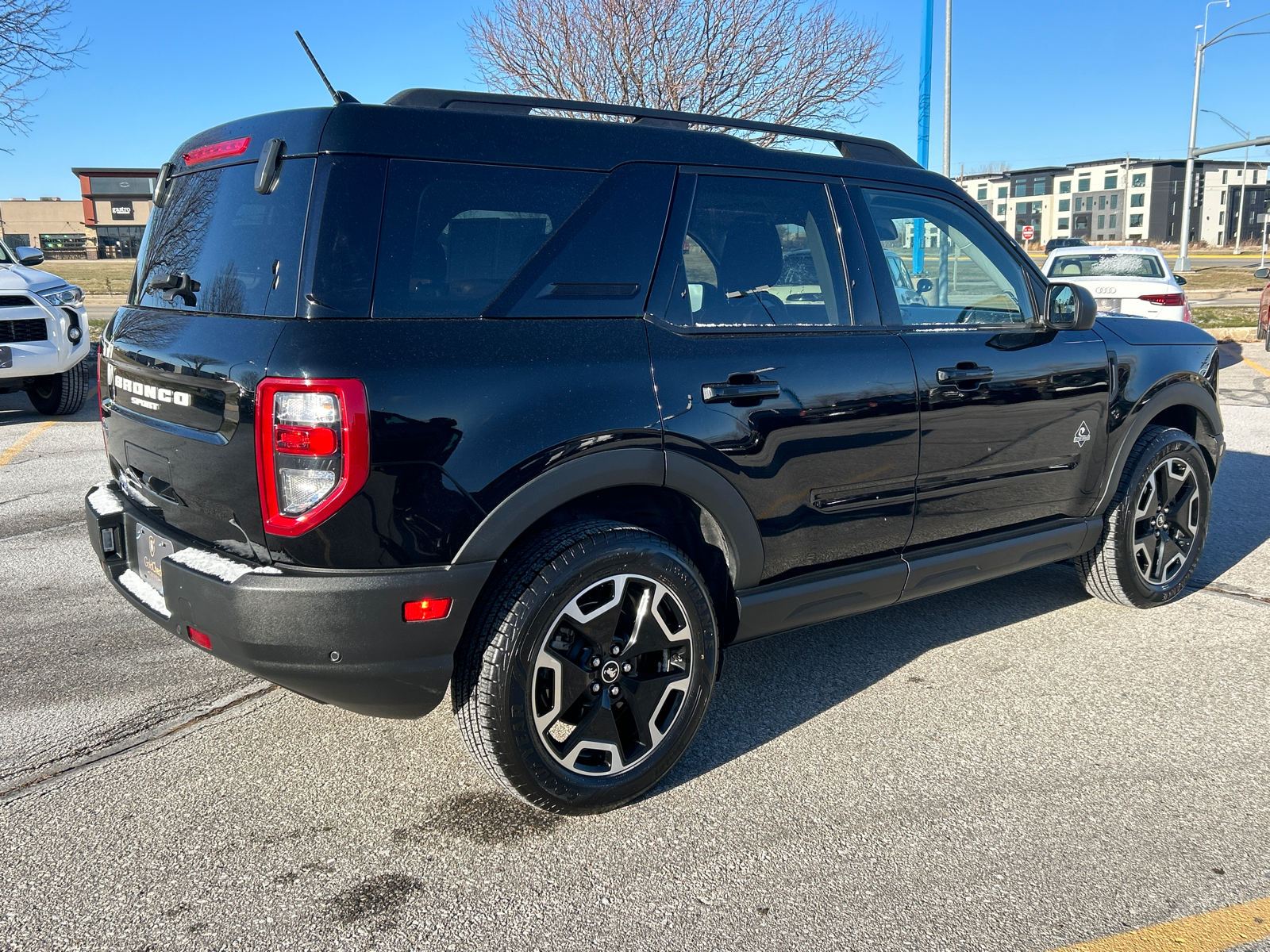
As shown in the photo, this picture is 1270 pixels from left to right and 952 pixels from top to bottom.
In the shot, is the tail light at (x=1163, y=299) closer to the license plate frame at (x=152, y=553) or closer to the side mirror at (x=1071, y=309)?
the side mirror at (x=1071, y=309)

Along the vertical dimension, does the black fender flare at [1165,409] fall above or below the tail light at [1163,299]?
below

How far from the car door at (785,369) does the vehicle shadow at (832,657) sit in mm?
595

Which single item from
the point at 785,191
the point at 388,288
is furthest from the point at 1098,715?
the point at 388,288

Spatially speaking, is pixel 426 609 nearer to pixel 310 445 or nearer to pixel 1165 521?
pixel 310 445

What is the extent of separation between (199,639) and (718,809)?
1548 mm

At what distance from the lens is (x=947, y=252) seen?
4027mm

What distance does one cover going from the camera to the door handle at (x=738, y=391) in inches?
117

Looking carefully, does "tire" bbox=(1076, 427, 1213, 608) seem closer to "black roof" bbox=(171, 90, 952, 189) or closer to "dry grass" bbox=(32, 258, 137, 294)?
"black roof" bbox=(171, 90, 952, 189)

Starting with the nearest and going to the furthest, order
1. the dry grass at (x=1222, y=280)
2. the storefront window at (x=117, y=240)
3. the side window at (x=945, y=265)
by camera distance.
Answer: the side window at (x=945, y=265) < the dry grass at (x=1222, y=280) < the storefront window at (x=117, y=240)

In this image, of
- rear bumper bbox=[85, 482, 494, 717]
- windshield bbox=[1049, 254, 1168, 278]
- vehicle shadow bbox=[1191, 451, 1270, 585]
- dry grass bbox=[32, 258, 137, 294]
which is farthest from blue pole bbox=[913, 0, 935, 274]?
dry grass bbox=[32, 258, 137, 294]

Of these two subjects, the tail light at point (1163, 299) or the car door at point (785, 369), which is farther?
the tail light at point (1163, 299)

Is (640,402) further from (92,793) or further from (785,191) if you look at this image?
(92,793)

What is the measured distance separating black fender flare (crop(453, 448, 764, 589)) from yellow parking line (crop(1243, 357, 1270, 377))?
12458mm

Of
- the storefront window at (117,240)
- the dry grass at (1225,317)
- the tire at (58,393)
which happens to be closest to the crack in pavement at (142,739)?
the tire at (58,393)
